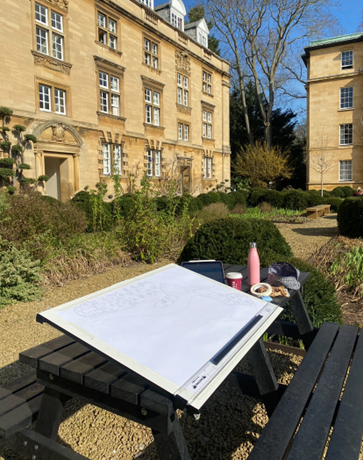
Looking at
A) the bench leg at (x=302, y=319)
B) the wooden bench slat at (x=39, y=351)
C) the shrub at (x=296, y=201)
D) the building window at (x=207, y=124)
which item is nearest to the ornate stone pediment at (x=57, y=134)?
the shrub at (x=296, y=201)

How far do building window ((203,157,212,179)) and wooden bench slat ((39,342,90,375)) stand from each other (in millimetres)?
23086

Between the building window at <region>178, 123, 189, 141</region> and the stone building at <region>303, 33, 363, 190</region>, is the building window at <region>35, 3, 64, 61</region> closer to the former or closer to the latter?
the building window at <region>178, 123, 189, 141</region>

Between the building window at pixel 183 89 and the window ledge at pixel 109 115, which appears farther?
the building window at pixel 183 89

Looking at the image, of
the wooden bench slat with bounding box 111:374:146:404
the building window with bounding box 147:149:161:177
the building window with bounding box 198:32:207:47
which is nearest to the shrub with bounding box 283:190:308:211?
the building window with bounding box 147:149:161:177

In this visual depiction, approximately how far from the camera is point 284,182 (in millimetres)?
30406

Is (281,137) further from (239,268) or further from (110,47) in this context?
(239,268)

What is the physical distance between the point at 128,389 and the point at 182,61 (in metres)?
23.1

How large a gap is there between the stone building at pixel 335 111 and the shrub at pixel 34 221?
23443 mm

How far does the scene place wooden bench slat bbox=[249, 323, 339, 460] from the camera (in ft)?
4.52

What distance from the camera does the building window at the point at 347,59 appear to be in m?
26.7

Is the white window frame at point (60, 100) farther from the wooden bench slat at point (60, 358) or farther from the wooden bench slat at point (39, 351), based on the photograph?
the wooden bench slat at point (60, 358)

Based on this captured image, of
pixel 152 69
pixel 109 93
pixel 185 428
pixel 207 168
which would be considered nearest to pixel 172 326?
pixel 185 428

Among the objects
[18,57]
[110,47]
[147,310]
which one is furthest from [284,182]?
[147,310]

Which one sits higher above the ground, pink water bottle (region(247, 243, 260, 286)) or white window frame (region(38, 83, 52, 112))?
white window frame (region(38, 83, 52, 112))
